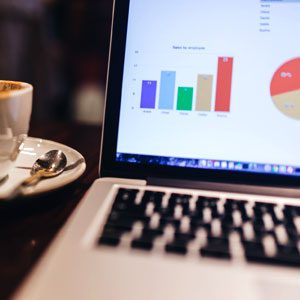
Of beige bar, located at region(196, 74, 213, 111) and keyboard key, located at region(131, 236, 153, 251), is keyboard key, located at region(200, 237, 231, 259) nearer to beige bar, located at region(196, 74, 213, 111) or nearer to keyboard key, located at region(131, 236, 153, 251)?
keyboard key, located at region(131, 236, 153, 251)

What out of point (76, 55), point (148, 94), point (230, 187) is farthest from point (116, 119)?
point (76, 55)

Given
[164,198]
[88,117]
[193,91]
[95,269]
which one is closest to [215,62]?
[193,91]

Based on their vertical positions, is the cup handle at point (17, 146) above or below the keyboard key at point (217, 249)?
above

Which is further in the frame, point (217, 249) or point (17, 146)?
point (17, 146)

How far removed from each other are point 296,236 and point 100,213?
192mm

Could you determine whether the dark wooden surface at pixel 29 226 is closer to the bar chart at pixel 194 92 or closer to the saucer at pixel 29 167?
the saucer at pixel 29 167

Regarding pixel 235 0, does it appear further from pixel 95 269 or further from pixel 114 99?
pixel 95 269

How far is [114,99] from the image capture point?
504 mm

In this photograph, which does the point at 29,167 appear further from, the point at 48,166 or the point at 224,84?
the point at 224,84

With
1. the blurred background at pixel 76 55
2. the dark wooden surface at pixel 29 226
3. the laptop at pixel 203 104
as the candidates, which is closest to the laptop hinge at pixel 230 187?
the laptop at pixel 203 104

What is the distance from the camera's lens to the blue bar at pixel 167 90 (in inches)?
19.9

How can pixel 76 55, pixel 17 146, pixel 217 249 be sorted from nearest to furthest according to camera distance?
pixel 217 249 < pixel 17 146 < pixel 76 55

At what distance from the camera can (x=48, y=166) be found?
50 centimetres

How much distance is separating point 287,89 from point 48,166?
313mm
